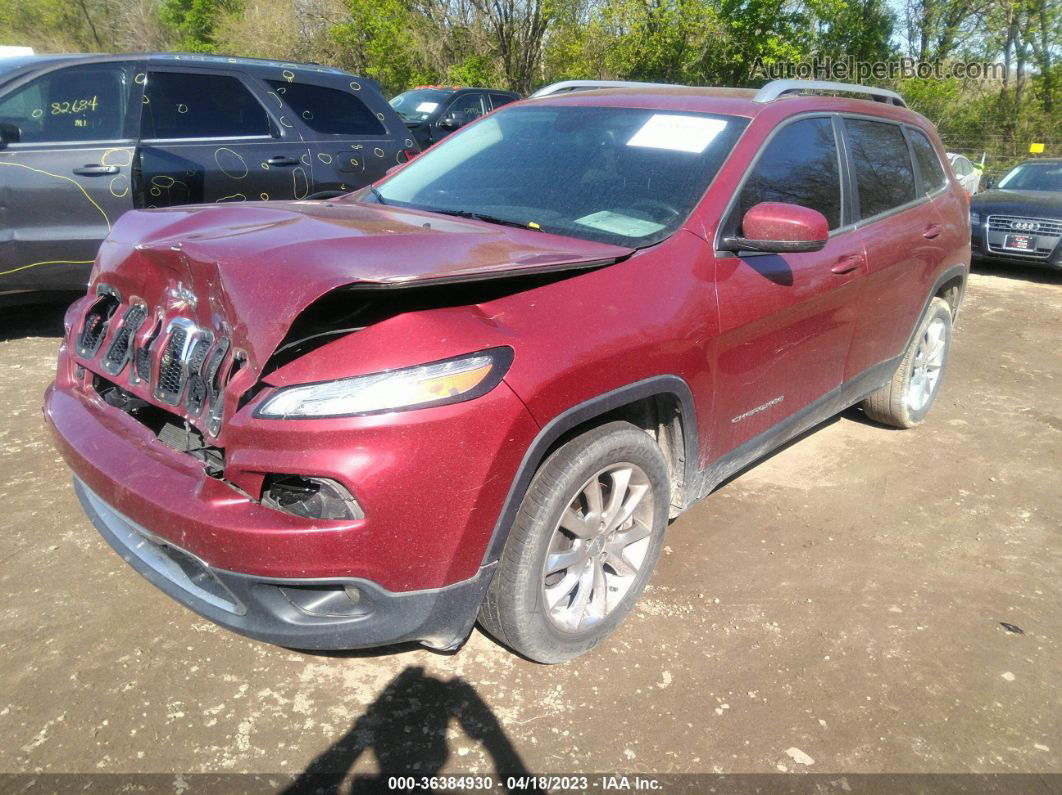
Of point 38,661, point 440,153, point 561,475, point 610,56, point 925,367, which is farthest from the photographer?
point 610,56

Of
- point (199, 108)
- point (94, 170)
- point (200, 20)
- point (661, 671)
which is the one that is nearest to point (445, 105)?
point (199, 108)

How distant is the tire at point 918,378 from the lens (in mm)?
4449

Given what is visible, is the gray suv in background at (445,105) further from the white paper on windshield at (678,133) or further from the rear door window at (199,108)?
the white paper on windshield at (678,133)

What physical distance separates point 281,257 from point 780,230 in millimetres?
1631

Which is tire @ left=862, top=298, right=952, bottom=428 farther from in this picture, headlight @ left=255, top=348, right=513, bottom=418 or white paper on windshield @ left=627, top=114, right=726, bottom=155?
headlight @ left=255, top=348, right=513, bottom=418

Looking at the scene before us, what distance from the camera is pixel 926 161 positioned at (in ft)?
14.4

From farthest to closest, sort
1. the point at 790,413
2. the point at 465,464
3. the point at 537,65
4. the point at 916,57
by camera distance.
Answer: the point at 916,57 → the point at 537,65 → the point at 790,413 → the point at 465,464

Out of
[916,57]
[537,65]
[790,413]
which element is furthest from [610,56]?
[790,413]

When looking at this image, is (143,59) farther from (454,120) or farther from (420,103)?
(420,103)

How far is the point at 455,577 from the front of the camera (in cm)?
209

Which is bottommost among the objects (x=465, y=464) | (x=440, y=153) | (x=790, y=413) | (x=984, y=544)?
(x=984, y=544)

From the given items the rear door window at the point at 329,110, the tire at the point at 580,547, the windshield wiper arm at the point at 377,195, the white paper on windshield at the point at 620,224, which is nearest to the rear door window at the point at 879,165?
the white paper on windshield at the point at 620,224

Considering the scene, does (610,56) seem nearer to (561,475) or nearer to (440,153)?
(440,153)

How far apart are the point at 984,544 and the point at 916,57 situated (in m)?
27.9
